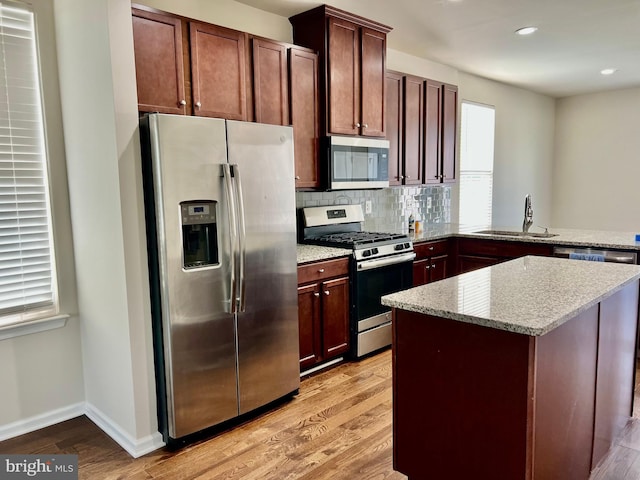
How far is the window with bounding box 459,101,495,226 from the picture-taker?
5.61 meters

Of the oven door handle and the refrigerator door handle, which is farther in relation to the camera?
the oven door handle

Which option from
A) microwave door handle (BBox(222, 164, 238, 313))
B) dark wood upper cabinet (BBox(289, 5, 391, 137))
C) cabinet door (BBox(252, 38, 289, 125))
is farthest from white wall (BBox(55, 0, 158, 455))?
dark wood upper cabinet (BBox(289, 5, 391, 137))

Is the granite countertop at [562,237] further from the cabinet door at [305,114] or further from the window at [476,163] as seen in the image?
the cabinet door at [305,114]

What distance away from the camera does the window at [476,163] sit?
18.4 ft

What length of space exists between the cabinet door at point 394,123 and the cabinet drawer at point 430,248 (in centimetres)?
65

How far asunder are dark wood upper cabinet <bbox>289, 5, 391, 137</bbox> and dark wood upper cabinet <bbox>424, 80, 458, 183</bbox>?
90 centimetres

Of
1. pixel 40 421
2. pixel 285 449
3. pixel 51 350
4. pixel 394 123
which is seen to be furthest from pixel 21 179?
pixel 394 123

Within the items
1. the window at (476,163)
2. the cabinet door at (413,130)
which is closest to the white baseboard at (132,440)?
the cabinet door at (413,130)

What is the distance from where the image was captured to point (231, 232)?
252cm

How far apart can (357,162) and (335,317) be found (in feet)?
4.20

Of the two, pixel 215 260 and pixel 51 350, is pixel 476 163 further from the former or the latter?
pixel 51 350

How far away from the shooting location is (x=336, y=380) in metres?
3.29

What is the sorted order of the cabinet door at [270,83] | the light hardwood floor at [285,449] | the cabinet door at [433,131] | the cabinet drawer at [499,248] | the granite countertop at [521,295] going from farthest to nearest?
the cabinet door at [433,131] < the cabinet drawer at [499,248] < the cabinet door at [270,83] < the light hardwood floor at [285,449] < the granite countertop at [521,295]

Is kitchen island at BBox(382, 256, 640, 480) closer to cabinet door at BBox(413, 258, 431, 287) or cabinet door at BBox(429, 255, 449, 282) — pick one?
cabinet door at BBox(413, 258, 431, 287)
